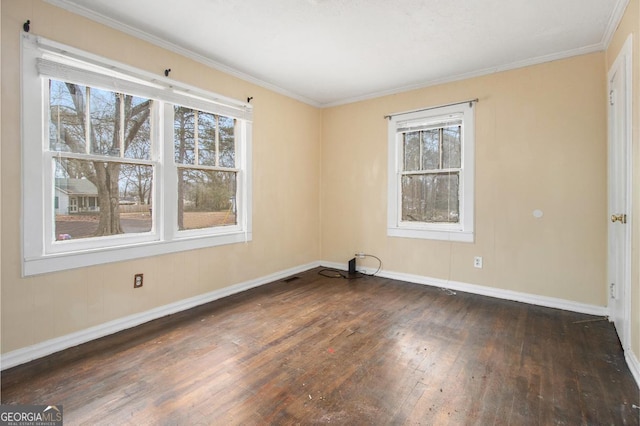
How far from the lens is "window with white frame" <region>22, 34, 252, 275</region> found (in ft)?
7.21

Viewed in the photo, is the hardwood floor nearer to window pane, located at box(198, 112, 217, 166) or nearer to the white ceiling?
window pane, located at box(198, 112, 217, 166)

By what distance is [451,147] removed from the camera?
3.81 m

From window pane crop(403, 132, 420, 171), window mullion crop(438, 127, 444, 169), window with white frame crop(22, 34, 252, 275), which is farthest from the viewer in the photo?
window pane crop(403, 132, 420, 171)

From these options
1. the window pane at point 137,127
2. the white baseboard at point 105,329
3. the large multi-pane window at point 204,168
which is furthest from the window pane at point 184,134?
the white baseboard at point 105,329

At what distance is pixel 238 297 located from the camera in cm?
349

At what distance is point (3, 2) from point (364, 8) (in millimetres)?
2474

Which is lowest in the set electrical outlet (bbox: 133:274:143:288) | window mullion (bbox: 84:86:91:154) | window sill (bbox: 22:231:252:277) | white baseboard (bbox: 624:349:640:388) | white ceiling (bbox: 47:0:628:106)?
white baseboard (bbox: 624:349:640:388)

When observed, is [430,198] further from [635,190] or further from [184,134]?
[184,134]

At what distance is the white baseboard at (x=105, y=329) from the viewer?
2.10 metres

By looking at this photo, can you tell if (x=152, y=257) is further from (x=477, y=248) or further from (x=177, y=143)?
(x=477, y=248)

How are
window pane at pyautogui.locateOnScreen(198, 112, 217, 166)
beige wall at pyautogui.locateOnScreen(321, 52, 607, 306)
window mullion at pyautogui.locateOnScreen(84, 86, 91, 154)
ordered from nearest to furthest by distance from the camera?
window mullion at pyautogui.locateOnScreen(84, 86, 91, 154), beige wall at pyautogui.locateOnScreen(321, 52, 607, 306), window pane at pyautogui.locateOnScreen(198, 112, 217, 166)

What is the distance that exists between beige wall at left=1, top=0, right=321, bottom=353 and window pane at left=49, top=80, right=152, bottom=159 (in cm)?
25

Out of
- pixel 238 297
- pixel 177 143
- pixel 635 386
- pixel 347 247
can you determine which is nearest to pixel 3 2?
pixel 177 143
